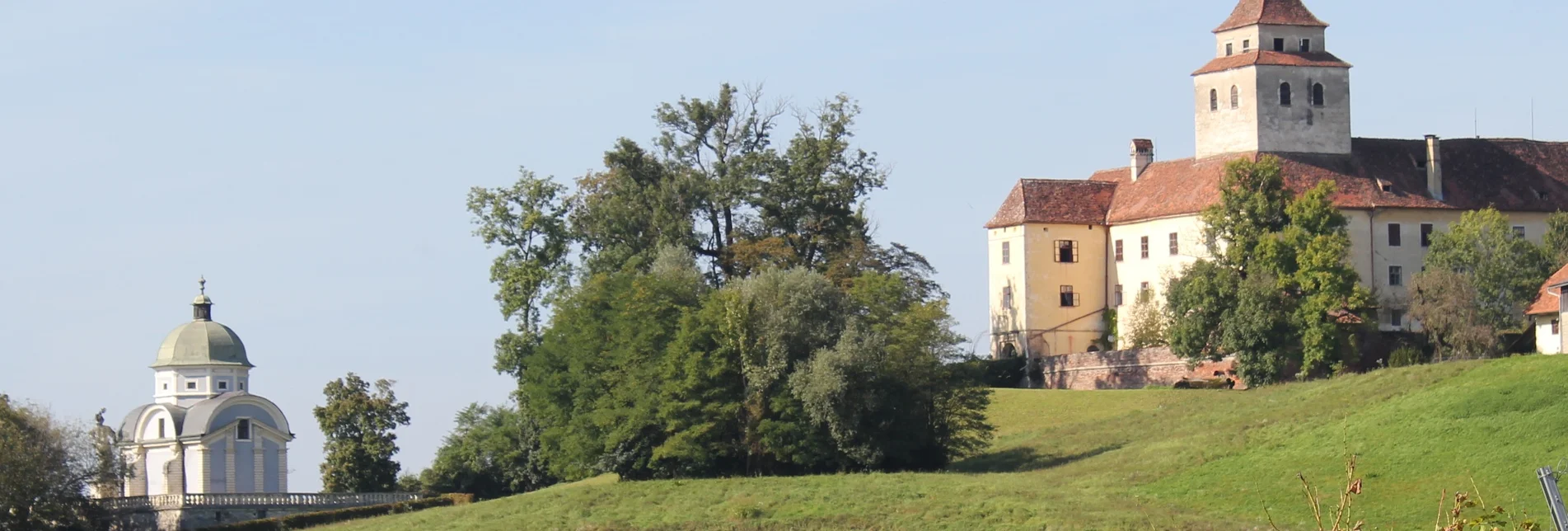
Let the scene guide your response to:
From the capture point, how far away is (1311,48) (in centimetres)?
7488

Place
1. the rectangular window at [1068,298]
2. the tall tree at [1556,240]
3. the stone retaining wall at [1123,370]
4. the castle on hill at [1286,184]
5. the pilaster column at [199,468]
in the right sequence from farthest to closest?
the pilaster column at [199,468], the rectangular window at [1068,298], the castle on hill at [1286,184], the stone retaining wall at [1123,370], the tall tree at [1556,240]

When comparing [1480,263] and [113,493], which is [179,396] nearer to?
[113,493]

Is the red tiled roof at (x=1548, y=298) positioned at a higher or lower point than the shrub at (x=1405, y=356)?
higher

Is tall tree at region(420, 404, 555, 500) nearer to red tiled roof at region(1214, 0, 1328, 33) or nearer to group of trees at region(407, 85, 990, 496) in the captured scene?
group of trees at region(407, 85, 990, 496)

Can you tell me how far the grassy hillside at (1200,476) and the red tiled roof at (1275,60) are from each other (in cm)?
1667

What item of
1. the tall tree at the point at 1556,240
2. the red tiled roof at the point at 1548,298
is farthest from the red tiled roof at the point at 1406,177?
the red tiled roof at the point at 1548,298

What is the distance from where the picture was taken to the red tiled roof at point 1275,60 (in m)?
73.6

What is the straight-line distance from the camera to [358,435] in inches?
3150

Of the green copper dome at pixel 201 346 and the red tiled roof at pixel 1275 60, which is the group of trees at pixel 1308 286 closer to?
the red tiled roof at pixel 1275 60

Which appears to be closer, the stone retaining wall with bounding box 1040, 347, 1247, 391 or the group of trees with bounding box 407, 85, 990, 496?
the group of trees with bounding box 407, 85, 990, 496

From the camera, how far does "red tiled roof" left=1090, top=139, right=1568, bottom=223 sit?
73125mm

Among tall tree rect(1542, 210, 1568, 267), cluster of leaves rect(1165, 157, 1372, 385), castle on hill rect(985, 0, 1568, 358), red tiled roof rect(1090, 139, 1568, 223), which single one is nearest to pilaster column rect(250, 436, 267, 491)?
castle on hill rect(985, 0, 1568, 358)

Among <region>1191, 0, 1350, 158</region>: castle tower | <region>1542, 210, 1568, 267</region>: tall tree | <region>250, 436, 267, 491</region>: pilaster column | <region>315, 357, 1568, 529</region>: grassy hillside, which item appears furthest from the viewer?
<region>250, 436, 267, 491</region>: pilaster column

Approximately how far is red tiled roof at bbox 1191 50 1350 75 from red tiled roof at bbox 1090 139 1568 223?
3.01m
